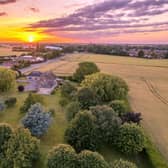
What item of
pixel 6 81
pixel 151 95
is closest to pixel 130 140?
pixel 151 95

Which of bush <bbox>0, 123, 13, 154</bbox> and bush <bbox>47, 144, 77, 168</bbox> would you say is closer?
bush <bbox>47, 144, 77, 168</bbox>

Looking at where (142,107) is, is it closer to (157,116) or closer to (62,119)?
(157,116)

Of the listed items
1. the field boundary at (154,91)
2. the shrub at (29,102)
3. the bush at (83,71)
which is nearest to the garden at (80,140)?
the shrub at (29,102)

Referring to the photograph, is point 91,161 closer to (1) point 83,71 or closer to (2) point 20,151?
(2) point 20,151

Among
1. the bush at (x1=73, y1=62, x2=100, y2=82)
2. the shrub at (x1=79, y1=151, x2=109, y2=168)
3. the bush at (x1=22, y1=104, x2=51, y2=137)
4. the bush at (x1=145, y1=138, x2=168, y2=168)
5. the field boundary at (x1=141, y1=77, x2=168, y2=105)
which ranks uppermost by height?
the shrub at (x1=79, y1=151, x2=109, y2=168)

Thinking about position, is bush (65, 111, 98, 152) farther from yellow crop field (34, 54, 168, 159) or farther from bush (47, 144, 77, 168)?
yellow crop field (34, 54, 168, 159)

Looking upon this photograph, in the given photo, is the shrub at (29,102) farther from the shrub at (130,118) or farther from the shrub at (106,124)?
the shrub at (130,118)

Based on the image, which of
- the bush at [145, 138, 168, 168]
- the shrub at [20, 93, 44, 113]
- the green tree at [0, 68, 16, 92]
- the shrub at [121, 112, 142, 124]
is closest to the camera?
the bush at [145, 138, 168, 168]

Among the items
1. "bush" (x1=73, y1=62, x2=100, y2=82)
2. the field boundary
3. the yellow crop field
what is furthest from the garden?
"bush" (x1=73, y1=62, x2=100, y2=82)
